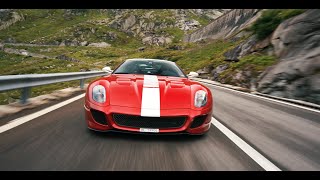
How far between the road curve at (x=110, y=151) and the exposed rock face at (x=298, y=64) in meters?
7.75

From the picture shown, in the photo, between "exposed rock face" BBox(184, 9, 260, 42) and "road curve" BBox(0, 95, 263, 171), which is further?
"exposed rock face" BBox(184, 9, 260, 42)

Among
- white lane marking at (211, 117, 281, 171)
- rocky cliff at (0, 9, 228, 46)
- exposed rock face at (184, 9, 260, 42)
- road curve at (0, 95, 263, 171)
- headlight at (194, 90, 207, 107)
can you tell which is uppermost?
rocky cliff at (0, 9, 228, 46)

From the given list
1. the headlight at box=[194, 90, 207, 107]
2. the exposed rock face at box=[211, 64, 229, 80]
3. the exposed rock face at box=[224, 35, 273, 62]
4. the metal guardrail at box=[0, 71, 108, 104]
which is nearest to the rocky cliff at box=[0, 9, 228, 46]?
the exposed rock face at box=[224, 35, 273, 62]

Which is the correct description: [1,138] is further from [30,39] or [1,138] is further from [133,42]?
[30,39]

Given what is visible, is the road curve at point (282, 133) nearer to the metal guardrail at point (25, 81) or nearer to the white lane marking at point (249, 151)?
the white lane marking at point (249, 151)

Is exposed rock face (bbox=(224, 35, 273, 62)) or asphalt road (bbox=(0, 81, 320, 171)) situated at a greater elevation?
exposed rock face (bbox=(224, 35, 273, 62))

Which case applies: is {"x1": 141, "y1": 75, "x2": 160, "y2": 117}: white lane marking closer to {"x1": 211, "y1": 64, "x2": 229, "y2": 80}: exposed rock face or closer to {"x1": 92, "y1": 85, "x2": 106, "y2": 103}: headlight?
{"x1": 92, "y1": 85, "x2": 106, "y2": 103}: headlight

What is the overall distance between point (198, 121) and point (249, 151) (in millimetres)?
788

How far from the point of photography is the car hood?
14.4 ft

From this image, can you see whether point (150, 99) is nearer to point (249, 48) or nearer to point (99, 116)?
point (99, 116)

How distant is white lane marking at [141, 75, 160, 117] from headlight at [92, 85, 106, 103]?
0.55 m
